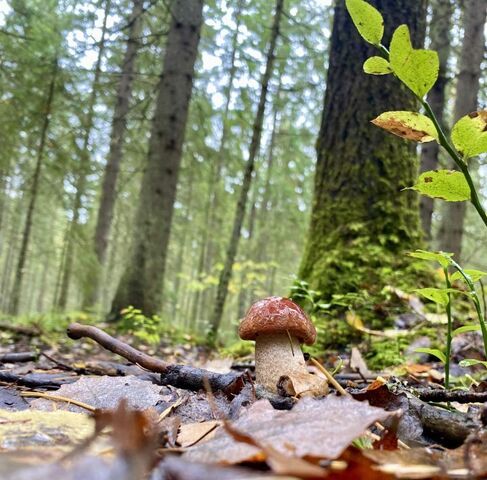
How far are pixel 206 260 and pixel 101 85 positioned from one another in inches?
446

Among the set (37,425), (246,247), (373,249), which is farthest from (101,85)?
(246,247)

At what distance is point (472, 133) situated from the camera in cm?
114

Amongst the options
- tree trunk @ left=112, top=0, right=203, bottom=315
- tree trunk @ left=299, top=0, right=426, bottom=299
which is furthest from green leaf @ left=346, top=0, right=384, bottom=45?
tree trunk @ left=112, top=0, right=203, bottom=315

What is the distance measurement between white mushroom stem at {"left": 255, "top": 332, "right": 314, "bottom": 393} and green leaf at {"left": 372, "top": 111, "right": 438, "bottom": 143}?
0.82 m

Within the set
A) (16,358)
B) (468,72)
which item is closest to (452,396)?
(16,358)

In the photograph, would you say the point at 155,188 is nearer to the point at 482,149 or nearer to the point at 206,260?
the point at 482,149

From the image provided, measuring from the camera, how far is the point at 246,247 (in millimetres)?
18531

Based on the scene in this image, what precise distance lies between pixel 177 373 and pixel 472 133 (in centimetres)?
117

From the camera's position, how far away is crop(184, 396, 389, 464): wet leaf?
821 millimetres

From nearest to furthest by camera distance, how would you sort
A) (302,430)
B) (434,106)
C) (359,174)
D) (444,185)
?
(302,430) → (444,185) → (359,174) → (434,106)

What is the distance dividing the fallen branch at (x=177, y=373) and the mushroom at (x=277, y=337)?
11cm

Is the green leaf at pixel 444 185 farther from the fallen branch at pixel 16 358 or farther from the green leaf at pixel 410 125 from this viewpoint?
the fallen branch at pixel 16 358

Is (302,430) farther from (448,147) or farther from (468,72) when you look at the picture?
(468,72)

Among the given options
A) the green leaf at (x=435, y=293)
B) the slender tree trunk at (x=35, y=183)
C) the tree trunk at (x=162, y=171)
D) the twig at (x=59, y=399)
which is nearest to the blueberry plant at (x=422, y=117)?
the green leaf at (x=435, y=293)
